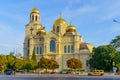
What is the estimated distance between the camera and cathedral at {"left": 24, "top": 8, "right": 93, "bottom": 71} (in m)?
105

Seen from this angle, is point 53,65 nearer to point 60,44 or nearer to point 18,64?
point 18,64

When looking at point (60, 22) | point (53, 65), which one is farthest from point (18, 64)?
point (60, 22)

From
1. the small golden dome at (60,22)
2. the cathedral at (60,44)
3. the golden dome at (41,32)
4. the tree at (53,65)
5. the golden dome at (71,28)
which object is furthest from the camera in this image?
the small golden dome at (60,22)

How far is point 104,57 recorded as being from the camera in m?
93.7

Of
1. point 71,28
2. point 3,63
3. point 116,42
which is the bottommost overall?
point 3,63

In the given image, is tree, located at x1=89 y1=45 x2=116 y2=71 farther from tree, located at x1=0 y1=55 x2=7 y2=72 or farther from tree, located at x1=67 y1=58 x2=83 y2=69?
tree, located at x1=0 y1=55 x2=7 y2=72

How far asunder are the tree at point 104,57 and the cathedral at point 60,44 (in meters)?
7.31

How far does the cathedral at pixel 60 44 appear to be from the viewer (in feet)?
345

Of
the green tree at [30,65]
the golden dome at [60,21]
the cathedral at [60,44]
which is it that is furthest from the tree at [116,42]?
the green tree at [30,65]

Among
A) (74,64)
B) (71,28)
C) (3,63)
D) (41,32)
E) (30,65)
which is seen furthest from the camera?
(41,32)

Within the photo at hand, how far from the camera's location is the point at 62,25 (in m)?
111

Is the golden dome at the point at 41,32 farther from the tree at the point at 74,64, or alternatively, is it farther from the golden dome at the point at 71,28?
the tree at the point at 74,64

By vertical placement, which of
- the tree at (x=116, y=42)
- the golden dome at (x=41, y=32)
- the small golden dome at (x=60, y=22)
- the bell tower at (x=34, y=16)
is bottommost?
the tree at (x=116, y=42)

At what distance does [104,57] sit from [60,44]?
19022mm
